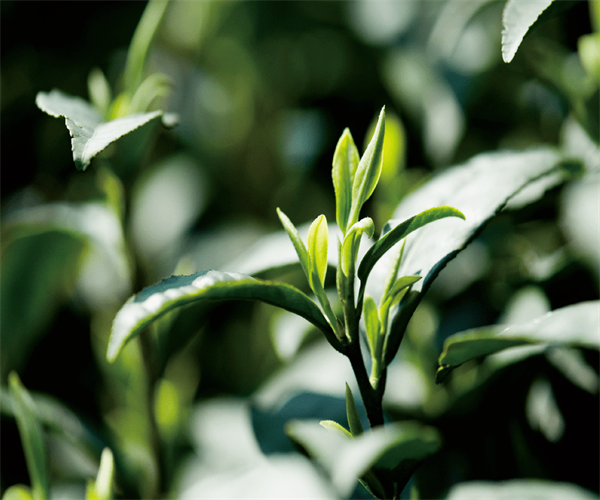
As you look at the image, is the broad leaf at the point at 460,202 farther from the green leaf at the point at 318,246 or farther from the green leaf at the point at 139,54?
the green leaf at the point at 139,54

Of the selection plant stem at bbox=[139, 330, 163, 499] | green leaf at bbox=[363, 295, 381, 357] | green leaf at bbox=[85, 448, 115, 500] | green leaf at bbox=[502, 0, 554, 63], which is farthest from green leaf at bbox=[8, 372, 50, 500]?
green leaf at bbox=[502, 0, 554, 63]

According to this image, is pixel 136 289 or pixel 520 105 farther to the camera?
pixel 520 105

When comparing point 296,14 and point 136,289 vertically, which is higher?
point 296,14

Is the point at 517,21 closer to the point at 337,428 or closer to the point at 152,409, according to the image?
the point at 337,428

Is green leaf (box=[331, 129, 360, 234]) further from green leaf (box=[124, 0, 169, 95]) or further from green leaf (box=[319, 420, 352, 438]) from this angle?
green leaf (box=[124, 0, 169, 95])

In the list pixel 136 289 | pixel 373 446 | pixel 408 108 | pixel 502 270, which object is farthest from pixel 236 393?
pixel 373 446

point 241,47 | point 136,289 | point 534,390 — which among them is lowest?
point 534,390

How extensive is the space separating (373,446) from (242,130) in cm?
132

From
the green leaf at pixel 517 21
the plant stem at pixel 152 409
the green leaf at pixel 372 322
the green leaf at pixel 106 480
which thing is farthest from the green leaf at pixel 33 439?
the green leaf at pixel 517 21

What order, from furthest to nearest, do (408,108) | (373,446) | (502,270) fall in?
(408,108), (502,270), (373,446)

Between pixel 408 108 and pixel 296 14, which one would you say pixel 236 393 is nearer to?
pixel 408 108

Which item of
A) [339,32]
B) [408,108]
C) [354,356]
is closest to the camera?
[354,356]

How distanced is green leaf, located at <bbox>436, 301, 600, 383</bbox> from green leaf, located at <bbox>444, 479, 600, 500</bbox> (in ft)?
0.50

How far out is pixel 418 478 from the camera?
75 cm
